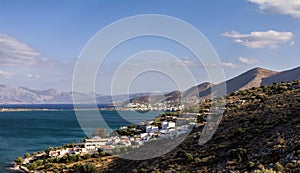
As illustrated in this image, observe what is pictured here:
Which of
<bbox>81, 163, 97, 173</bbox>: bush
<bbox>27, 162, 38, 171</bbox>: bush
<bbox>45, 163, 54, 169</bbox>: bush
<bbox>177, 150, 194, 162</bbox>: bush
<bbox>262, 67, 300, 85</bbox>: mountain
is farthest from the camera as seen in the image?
<bbox>262, 67, 300, 85</bbox>: mountain

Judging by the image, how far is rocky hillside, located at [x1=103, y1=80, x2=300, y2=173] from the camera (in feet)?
54.9

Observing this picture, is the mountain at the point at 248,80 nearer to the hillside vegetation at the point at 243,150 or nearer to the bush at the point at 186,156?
the hillside vegetation at the point at 243,150

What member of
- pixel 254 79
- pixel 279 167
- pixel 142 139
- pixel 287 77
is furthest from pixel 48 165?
pixel 254 79

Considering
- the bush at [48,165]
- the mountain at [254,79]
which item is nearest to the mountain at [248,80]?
the mountain at [254,79]

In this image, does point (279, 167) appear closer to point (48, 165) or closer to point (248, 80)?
point (48, 165)

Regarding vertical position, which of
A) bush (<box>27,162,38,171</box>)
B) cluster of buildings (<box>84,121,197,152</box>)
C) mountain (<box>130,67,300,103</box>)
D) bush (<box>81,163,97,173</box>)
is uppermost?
mountain (<box>130,67,300,103</box>)

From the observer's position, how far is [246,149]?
1941cm

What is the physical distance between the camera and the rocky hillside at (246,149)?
54.9 feet

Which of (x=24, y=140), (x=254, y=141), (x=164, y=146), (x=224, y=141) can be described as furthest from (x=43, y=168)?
(x=24, y=140)

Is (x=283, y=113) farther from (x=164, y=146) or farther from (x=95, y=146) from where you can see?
(x=95, y=146)

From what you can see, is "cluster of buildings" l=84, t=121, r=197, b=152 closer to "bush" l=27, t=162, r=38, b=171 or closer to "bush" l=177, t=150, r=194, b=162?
"bush" l=27, t=162, r=38, b=171

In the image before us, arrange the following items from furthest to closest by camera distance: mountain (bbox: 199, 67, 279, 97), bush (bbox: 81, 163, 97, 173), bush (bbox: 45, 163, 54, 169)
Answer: mountain (bbox: 199, 67, 279, 97) → bush (bbox: 45, 163, 54, 169) → bush (bbox: 81, 163, 97, 173)

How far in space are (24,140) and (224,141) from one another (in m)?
47.9

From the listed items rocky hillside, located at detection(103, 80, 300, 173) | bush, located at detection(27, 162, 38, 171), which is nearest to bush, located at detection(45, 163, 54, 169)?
bush, located at detection(27, 162, 38, 171)
